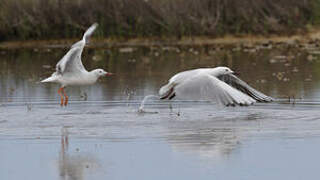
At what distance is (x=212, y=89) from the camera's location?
13.0 m

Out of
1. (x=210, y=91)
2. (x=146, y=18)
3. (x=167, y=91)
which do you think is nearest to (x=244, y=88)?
(x=210, y=91)

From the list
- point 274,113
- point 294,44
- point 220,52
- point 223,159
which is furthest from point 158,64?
point 223,159

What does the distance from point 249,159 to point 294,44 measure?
20311 mm

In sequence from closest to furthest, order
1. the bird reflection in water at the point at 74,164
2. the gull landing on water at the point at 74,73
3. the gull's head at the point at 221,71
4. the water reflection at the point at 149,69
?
the bird reflection in water at the point at 74,164 < the gull's head at the point at 221,71 < the gull landing on water at the point at 74,73 < the water reflection at the point at 149,69

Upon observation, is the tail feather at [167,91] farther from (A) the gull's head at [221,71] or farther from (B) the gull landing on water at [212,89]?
(A) the gull's head at [221,71]

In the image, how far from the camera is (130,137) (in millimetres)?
11570

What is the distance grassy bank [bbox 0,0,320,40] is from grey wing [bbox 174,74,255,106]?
17.8 metres

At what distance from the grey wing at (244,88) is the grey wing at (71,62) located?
93.4 inches

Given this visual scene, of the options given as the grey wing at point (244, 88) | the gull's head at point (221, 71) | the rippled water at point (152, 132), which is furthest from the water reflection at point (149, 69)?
the gull's head at point (221, 71)

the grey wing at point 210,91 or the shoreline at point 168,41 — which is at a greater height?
the shoreline at point 168,41

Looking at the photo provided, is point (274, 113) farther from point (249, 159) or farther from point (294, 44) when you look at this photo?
point (294, 44)

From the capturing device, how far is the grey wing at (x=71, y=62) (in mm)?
14398

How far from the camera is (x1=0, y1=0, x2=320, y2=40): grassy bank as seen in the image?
31.1 m

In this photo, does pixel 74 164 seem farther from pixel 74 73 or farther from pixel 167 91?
pixel 74 73
